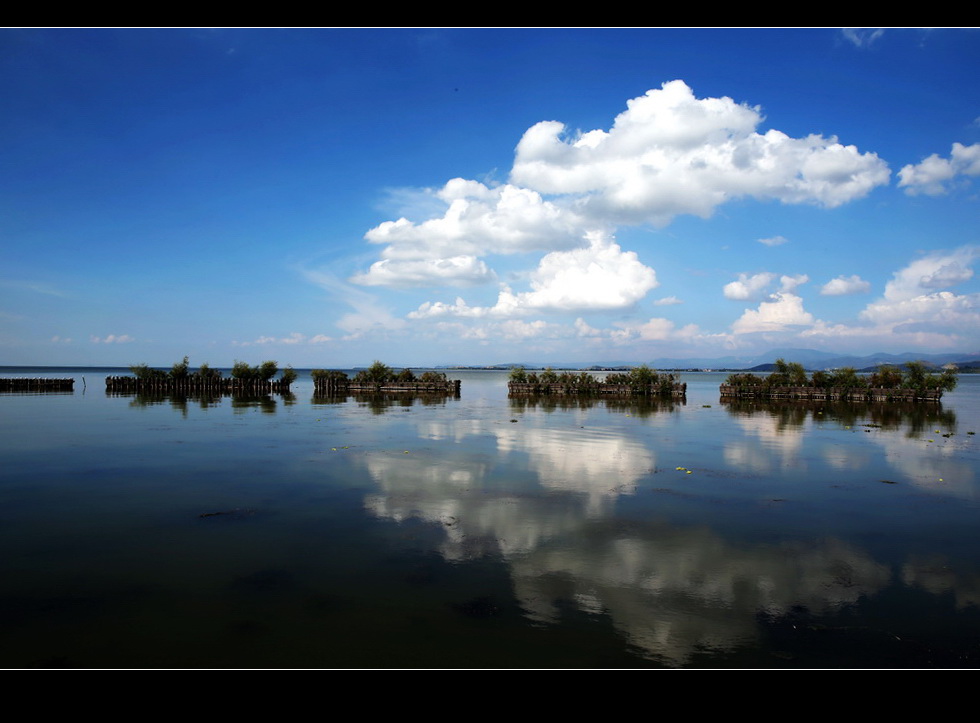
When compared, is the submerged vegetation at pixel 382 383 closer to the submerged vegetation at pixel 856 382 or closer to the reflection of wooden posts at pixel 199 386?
the reflection of wooden posts at pixel 199 386

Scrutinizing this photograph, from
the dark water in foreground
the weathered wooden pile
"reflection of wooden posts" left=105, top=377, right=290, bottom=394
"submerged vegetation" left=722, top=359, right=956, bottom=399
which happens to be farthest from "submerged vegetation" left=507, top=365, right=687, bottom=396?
the dark water in foreground

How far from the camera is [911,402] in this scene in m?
54.3

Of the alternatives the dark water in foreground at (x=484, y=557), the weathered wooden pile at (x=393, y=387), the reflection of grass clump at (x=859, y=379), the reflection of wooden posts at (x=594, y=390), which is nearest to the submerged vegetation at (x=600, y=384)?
the reflection of wooden posts at (x=594, y=390)

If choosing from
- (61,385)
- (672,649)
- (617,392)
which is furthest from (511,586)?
(61,385)

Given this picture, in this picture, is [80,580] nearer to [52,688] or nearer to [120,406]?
[52,688]

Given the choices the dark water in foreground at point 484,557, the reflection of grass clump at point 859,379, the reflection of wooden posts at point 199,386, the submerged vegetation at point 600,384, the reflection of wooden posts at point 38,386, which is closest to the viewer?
the dark water in foreground at point 484,557

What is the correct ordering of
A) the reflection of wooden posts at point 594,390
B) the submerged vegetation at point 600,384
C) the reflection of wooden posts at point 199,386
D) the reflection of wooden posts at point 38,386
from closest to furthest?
the reflection of wooden posts at point 594,390 → the submerged vegetation at point 600,384 → the reflection of wooden posts at point 199,386 → the reflection of wooden posts at point 38,386

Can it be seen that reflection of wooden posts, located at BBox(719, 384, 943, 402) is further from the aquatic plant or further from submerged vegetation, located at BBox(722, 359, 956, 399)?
the aquatic plant

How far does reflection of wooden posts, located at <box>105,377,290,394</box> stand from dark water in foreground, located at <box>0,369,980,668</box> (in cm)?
4599

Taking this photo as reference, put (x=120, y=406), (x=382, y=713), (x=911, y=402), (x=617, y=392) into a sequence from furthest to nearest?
(x=617, y=392) < (x=911, y=402) < (x=120, y=406) < (x=382, y=713)

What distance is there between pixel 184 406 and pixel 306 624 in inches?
1680

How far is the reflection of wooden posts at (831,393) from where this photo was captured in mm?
55156

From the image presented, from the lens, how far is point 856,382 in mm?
59156

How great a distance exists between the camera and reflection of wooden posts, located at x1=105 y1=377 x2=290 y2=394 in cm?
6631
